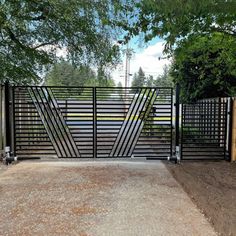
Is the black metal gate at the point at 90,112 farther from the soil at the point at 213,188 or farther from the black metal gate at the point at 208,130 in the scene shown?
the soil at the point at 213,188

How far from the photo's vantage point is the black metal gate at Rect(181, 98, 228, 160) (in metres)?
6.82

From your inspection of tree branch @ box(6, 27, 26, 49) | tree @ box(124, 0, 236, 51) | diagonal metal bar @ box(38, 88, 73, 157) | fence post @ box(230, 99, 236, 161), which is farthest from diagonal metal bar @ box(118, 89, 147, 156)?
tree branch @ box(6, 27, 26, 49)

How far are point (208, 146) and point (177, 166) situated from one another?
1.37 metres

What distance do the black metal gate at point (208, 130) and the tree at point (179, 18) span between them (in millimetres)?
1815

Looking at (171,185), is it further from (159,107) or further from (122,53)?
(122,53)

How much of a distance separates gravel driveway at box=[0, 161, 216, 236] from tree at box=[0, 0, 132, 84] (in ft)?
8.80

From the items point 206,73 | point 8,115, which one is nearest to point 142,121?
point 8,115

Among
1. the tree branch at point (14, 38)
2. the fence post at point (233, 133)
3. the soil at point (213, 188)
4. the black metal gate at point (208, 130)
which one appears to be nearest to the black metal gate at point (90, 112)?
the black metal gate at point (208, 130)

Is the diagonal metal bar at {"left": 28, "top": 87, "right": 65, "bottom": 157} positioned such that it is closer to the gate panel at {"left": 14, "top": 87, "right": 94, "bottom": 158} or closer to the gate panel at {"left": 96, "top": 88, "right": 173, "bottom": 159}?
the gate panel at {"left": 14, "top": 87, "right": 94, "bottom": 158}

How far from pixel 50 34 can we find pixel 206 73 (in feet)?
19.4

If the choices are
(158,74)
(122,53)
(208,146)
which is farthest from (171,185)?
(158,74)

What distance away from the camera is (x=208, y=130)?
7152mm

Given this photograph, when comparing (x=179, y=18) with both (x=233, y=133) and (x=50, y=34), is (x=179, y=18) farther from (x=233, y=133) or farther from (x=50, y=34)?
(x=50, y=34)

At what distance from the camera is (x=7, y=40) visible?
291 inches
